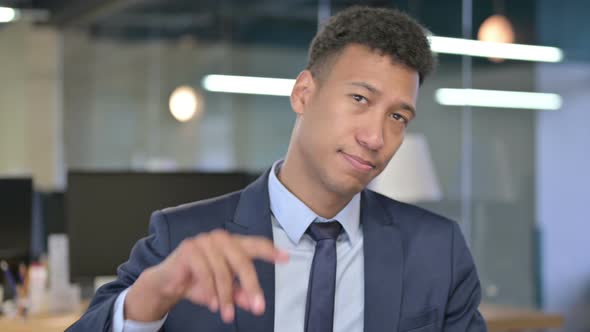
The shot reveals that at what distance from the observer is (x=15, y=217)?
161 inches

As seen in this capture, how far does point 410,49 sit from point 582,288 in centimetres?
295

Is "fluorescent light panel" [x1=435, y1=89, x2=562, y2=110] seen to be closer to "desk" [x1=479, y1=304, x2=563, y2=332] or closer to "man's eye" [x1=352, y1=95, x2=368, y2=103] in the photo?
"desk" [x1=479, y1=304, x2=563, y2=332]

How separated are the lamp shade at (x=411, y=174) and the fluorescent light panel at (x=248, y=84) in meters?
2.44

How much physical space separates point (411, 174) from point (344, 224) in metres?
3.08

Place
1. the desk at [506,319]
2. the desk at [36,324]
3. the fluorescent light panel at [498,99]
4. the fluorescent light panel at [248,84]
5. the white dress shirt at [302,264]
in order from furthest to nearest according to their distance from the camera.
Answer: the fluorescent light panel at [248,84], the fluorescent light panel at [498,99], the desk at [506,319], the desk at [36,324], the white dress shirt at [302,264]

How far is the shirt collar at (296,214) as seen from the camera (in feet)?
5.79

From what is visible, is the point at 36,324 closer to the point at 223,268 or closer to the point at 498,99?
the point at 223,268

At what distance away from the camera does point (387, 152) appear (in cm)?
164

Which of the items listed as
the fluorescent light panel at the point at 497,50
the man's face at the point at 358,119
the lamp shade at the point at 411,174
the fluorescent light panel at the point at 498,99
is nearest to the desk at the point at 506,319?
the lamp shade at the point at 411,174

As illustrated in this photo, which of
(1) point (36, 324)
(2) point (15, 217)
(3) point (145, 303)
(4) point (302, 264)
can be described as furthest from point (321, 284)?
(2) point (15, 217)

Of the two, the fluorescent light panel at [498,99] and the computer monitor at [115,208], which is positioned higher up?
the fluorescent light panel at [498,99]

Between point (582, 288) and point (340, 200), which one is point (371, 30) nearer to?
point (340, 200)

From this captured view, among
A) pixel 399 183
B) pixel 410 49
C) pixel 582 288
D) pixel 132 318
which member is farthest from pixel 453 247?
pixel 399 183

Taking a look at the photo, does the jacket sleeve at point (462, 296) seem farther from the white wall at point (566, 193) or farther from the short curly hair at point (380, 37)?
the white wall at point (566, 193)
